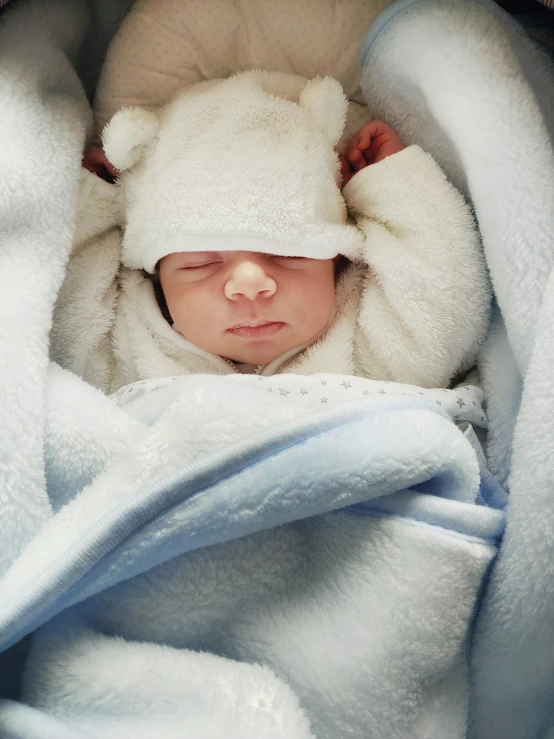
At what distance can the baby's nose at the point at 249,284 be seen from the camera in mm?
854

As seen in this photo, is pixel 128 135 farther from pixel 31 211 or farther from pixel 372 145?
pixel 372 145

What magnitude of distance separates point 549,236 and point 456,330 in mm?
173

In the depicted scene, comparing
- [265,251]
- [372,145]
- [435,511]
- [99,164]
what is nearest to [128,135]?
[99,164]

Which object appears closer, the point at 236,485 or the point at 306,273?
the point at 236,485

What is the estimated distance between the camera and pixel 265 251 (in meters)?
0.88

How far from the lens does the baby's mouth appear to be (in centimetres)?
91

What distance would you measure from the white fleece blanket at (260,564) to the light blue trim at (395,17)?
416 mm

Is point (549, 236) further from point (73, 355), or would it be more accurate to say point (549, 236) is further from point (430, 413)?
point (73, 355)

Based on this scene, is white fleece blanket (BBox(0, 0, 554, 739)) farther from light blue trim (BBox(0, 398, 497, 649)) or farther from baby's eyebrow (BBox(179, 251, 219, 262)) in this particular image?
baby's eyebrow (BBox(179, 251, 219, 262))

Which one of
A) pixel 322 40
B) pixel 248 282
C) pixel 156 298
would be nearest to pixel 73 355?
pixel 156 298

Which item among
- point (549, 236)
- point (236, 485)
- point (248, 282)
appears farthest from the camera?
point (248, 282)

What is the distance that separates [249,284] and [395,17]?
43 centimetres

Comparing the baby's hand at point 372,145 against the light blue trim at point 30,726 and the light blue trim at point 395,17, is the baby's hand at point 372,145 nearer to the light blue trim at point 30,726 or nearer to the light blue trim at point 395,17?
the light blue trim at point 395,17

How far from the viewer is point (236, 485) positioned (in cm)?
60
